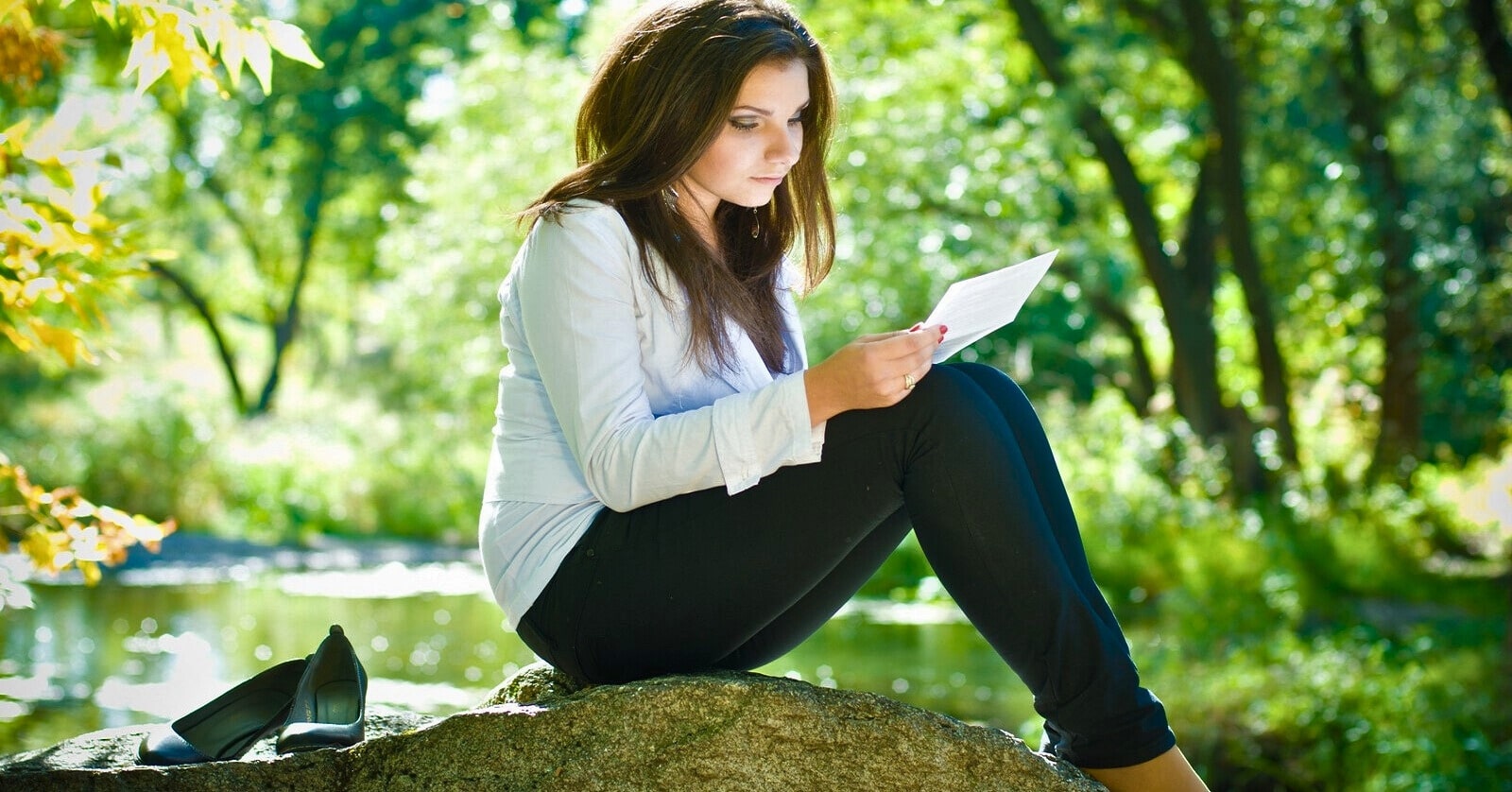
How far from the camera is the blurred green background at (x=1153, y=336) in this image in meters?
6.05

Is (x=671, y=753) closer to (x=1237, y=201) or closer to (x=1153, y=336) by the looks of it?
(x=1237, y=201)

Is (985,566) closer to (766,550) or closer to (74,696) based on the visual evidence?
(766,550)

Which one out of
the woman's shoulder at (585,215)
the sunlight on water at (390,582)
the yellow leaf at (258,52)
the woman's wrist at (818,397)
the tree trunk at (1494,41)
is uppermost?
the tree trunk at (1494,41)

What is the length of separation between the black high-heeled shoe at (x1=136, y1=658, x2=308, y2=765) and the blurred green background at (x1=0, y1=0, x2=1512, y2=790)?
0.74 metres

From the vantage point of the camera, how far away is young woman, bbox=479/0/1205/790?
191cm

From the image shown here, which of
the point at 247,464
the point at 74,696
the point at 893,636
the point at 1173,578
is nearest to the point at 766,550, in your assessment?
the point at 74,696

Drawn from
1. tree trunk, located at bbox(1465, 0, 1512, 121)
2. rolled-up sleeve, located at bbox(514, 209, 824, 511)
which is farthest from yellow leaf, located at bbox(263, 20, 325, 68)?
tree trunk, located at bbox(1465, 0, 1512, 121)

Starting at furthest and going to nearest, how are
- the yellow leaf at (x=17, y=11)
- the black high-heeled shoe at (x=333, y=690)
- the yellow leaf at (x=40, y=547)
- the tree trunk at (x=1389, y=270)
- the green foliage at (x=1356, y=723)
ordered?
the tree trunk at (x=1389, y=270) → the green foliage at (x=1356, y=723) → the yellow leaf at (x=40, y=547) → the yellow leaf at (x=17, y=11) → the black high-heeled shoe at (x=333, y=690)

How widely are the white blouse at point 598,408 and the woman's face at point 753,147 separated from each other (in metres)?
0.21

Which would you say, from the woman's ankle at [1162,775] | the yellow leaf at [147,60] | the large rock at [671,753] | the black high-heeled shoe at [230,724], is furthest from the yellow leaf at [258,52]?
the woman's ankle at [1162,775]

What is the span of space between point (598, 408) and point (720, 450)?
0.61 feet

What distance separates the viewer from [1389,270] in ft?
26.4

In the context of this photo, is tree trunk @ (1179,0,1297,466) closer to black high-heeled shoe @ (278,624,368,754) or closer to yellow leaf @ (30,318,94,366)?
yellow leaf @ (30,318,94,366)

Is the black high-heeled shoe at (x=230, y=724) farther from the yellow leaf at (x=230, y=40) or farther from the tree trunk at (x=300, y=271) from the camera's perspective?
the tree trunk at (x=300, y=271)
